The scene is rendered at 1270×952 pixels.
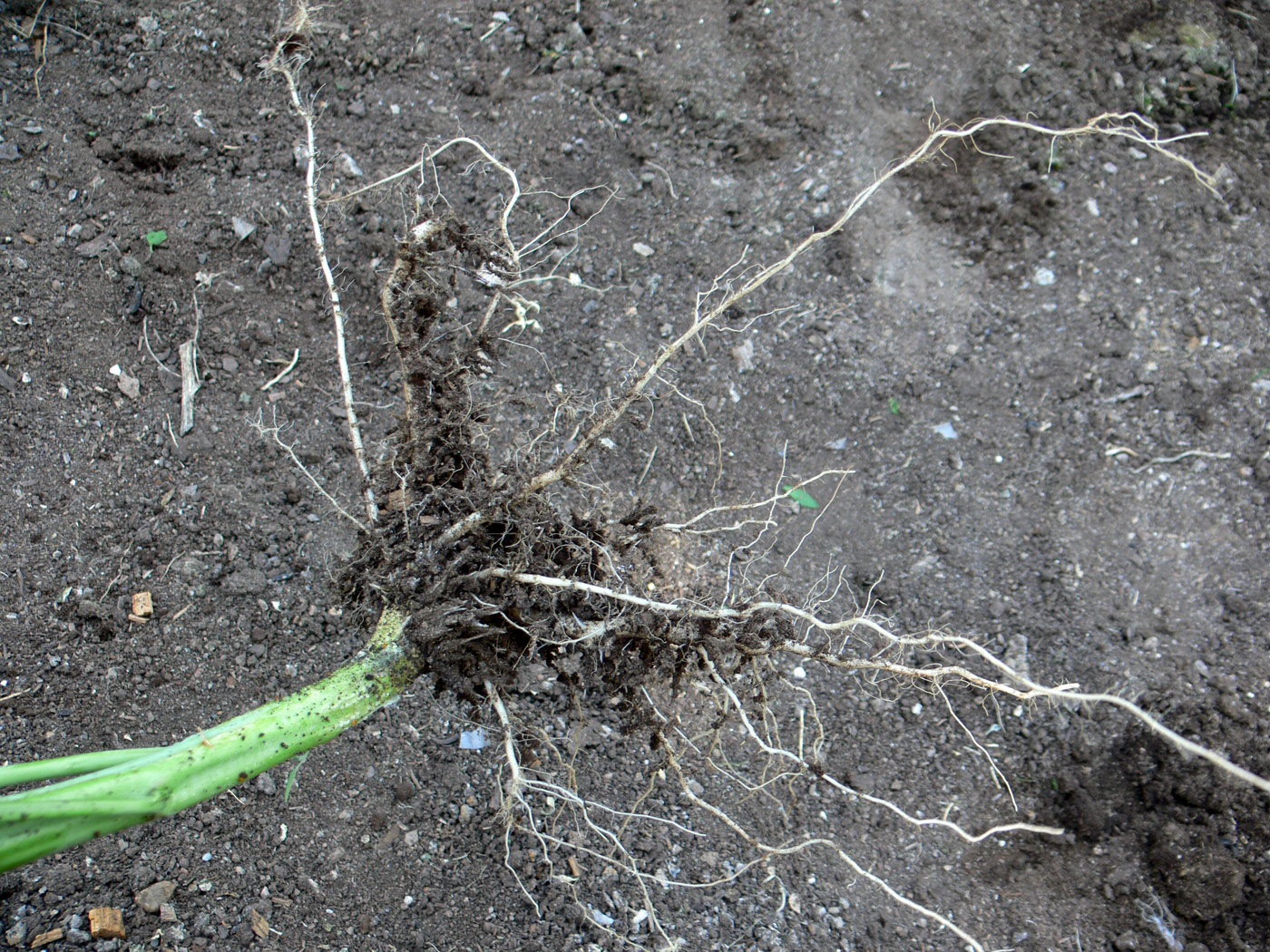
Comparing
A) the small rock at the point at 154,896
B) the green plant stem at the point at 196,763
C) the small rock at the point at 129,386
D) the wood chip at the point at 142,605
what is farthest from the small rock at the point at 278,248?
the small rock at the point at 154,896

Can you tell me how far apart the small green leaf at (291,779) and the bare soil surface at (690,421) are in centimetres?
3

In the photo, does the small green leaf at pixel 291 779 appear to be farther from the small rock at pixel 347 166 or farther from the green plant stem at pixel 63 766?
the small rock at pixel 347 166

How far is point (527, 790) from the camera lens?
1280 millimetres

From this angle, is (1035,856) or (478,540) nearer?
(478,540)

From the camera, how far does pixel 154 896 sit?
1.10m

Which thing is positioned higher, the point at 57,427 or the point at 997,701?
the point at 57,427

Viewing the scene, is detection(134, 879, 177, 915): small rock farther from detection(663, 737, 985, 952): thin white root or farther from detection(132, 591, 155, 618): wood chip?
detection(663, 737, 985, 952): thin white root

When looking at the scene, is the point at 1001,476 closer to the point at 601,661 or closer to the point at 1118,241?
the point at 1118,241

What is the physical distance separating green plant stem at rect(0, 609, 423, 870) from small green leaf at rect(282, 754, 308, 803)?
70mm

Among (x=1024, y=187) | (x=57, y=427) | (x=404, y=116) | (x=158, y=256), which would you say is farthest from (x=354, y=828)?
(x=1024, y=187)

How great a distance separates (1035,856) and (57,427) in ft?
6.07

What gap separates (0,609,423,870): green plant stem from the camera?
73 centimetres

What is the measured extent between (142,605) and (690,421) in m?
1.02

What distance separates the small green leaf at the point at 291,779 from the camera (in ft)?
3.44
